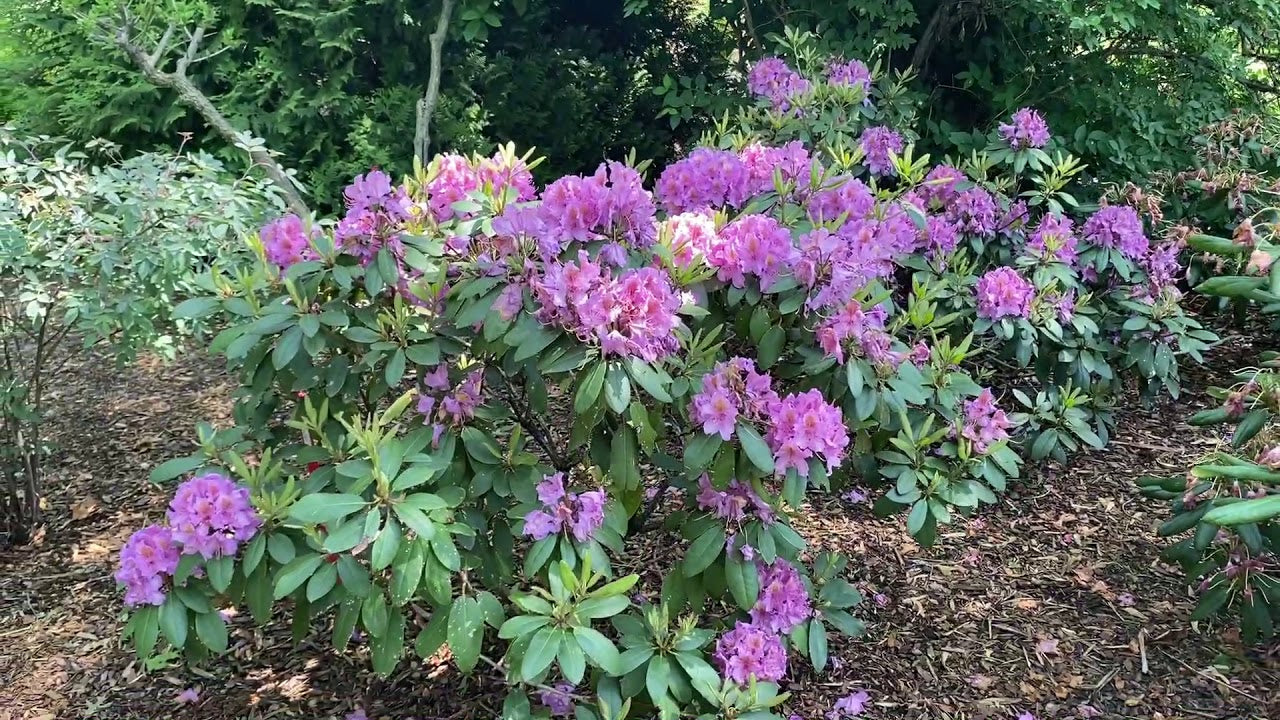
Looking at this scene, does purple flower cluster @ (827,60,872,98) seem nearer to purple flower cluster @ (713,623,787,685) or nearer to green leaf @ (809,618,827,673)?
green leaf @ (809,618,827,673)

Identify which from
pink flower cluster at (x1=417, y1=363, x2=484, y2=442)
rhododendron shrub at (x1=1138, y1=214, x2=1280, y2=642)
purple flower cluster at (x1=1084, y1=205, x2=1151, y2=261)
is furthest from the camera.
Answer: purple flower cluster at (x1=1084, y1=205, x2=1151, y2=261)

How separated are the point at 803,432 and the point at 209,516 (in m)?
1.01

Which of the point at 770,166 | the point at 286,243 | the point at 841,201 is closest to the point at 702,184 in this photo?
the point at 770,166

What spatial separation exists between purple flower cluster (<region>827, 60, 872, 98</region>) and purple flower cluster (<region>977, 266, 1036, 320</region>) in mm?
849

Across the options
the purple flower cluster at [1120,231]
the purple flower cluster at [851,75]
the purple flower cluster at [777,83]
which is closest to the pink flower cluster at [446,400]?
the purple flower cluster at [777,83]

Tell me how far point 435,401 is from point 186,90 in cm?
278

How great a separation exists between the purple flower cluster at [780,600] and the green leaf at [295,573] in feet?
2.89

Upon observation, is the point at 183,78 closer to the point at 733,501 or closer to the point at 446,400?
the point at 446,400

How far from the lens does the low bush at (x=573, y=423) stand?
4.96 feet

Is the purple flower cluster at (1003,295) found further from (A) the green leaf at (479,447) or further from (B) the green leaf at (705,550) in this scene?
(A) the green leaf at (479,447)

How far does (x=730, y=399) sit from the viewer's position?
161cm

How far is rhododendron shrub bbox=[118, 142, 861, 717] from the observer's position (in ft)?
4.91

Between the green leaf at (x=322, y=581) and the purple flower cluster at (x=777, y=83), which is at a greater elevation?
the purple flower cluster at (x=777, y=83)

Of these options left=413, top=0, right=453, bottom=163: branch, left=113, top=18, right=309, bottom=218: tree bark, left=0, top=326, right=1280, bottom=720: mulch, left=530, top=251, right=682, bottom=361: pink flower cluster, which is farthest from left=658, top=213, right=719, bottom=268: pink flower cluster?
left=413, top=0, right=453, bottom=163: branch
